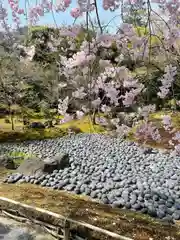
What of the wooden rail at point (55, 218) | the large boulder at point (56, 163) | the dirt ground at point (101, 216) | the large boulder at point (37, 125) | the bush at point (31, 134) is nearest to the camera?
the wooden rail at point (55, 218)

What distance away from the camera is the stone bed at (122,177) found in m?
5.19

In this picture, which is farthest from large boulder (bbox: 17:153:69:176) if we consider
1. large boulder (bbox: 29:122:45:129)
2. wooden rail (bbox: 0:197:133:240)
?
large boulder (bbox: 29:122:45:129)

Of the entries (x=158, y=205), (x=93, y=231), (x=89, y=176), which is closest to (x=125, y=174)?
(x=89, y=176)

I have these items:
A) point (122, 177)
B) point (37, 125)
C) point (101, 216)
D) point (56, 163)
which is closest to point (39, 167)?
point (56, 163)

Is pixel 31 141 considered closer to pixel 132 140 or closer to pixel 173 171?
pixel 132 140

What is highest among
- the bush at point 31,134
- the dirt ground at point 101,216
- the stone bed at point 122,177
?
the bush at point 31,134

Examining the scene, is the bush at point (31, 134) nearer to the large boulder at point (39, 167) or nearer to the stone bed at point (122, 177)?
the stone bed at point (122, 177)

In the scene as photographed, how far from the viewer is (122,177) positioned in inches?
259

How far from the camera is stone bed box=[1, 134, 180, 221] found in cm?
519

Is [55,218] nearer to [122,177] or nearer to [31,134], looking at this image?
[122,177]

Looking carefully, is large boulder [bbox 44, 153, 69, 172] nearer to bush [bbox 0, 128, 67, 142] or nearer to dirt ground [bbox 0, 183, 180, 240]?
dirt ground [bbox 0, 183, 180, 240]

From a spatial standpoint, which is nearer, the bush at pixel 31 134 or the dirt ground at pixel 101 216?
the dirt ground at pixel 101 216

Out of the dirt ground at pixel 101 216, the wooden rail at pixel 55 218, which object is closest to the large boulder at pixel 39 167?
the dirt ground at pixel 101 216

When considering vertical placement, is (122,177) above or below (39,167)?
below
